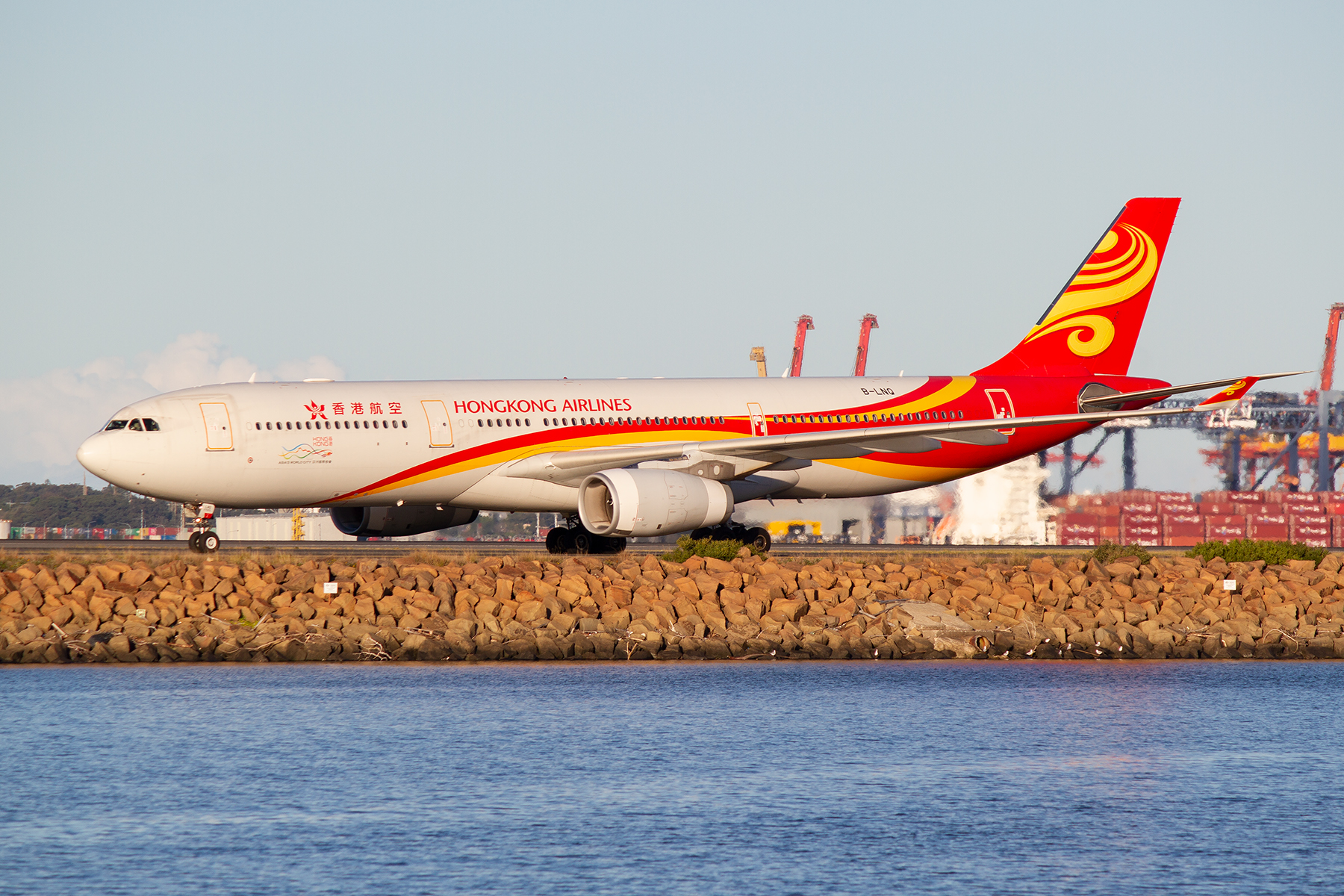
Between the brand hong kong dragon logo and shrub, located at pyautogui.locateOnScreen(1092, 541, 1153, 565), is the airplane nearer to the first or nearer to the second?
the brand hong kong dragon logo

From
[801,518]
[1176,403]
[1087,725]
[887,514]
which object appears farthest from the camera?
[1176,403]

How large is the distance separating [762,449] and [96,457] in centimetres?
1217

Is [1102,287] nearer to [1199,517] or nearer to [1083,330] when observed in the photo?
[1083,330]

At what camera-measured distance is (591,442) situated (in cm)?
3153

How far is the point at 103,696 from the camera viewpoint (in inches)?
781

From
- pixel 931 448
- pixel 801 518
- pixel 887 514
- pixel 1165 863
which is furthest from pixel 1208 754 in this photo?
pixel 801 518

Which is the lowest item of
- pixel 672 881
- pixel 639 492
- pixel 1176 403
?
pixel 672 881

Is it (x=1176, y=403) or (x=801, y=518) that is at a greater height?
(x=1176, y=403)

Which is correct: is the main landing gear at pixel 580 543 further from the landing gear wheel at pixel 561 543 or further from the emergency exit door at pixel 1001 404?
the emergency exit door at pixel 1001 404

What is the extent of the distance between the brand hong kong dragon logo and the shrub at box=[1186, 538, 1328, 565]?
24.7ft

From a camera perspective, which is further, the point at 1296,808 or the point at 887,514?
the point at 887,514

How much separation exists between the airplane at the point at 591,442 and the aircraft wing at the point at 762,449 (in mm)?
45

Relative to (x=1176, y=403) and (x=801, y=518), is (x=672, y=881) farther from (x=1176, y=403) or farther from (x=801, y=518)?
(x=1176, y=403)

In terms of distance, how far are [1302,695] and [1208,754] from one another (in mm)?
4742
